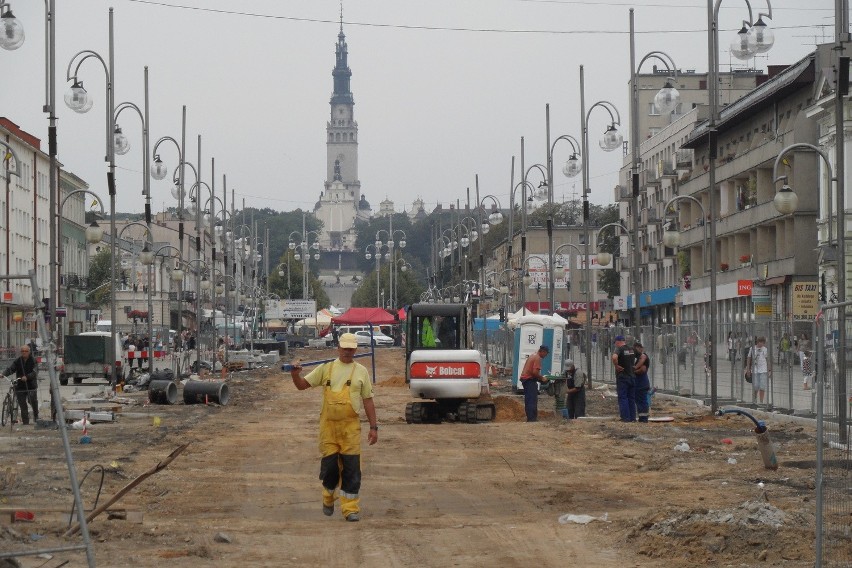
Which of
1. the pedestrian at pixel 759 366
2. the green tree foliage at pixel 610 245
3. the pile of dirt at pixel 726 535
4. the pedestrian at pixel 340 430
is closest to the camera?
the pile of dirt at pixel 726 535

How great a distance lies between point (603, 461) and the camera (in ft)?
71.5

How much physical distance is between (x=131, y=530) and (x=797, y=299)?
33.2m

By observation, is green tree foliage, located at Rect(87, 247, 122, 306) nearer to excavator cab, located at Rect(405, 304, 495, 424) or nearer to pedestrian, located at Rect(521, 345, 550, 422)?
excavator cab, located at Rect(405, 304, 495, 424)

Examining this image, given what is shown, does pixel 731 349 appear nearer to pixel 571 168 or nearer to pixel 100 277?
pixel 571 168

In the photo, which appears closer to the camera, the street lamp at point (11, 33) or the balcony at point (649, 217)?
the street lamp at point (11, 33)

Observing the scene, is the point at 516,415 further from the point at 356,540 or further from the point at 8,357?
the point at 356,540

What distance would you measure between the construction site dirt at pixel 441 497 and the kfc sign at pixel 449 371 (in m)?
1.65

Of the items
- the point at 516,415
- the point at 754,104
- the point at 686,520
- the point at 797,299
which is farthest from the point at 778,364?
the point at 754,104

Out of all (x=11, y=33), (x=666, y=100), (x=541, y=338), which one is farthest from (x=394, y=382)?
(x=11, y=33)

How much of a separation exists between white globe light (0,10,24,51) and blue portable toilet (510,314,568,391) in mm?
22435

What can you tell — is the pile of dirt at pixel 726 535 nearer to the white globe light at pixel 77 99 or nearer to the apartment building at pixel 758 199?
the white globe light at pixel 77 99

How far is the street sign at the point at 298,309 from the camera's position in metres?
124

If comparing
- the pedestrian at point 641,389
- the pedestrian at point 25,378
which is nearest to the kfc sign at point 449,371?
the pedestrian at point 641,389

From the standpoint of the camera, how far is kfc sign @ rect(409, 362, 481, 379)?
1240 inches
